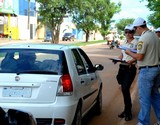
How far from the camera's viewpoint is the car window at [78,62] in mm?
6896

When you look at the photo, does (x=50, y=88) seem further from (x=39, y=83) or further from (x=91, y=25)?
(x=91, y=25)

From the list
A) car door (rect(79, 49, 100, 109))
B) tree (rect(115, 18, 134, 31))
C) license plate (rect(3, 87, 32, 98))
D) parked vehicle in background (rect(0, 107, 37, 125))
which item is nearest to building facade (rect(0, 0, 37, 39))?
car door (rect(79, 49, 100, 109))

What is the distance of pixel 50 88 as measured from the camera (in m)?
6.01

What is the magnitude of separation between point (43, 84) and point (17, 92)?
0.40 m

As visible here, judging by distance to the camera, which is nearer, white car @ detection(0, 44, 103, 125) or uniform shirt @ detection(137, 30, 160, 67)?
white car @ detection(0, 44, 103, 125)

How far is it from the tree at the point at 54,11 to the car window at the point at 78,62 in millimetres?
38300

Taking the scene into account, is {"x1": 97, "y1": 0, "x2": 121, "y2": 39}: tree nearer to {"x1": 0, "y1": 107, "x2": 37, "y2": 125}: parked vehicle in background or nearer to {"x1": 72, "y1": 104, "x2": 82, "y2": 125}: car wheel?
{"x1": 72, "y1": 104, "x2": 82, "y2": 125}: car wheel

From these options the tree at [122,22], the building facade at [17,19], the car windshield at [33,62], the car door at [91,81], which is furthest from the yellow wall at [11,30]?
the tree at [122,22]

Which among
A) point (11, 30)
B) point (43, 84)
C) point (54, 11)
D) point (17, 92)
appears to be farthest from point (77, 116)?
point (11, 30)

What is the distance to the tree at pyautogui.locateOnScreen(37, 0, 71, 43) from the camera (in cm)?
4556

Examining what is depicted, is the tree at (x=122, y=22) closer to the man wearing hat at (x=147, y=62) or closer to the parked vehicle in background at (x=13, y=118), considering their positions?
the man wearing hat at (x=147, y=62)

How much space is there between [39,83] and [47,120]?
0.53 meters

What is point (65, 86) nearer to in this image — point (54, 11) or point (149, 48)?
point (149, 48)

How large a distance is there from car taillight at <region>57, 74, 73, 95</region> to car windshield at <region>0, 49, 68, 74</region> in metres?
0.11
